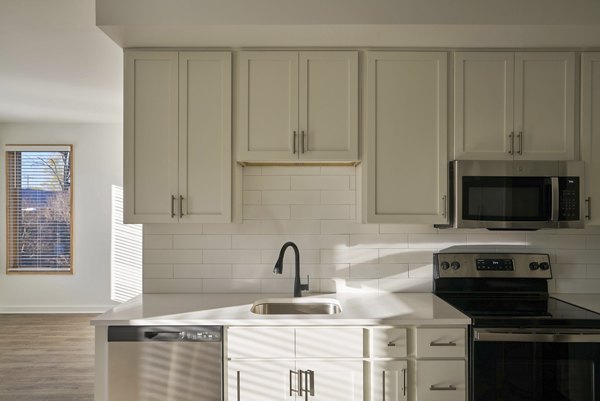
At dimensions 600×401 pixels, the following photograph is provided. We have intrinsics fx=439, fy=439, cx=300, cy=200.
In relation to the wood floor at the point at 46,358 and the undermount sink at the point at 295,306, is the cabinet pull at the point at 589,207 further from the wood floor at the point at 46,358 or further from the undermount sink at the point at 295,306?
the wood floor at the point at 46,358

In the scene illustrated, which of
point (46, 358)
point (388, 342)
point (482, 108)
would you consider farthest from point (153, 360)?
point (46, 358)

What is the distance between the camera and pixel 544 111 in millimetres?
2414

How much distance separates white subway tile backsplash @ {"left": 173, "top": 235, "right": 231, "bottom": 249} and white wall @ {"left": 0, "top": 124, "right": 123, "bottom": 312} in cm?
375

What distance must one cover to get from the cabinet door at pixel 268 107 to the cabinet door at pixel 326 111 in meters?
0.06

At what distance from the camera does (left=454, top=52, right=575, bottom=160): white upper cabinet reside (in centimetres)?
241

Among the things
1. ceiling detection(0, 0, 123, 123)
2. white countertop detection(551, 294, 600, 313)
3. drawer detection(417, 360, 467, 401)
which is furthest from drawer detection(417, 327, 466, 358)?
ceiling detection(0, 0, 123, 123)

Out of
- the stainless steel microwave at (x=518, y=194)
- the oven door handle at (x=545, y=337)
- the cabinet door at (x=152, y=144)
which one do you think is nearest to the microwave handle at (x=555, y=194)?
the stainless steel microwave at (x=518, y=194)

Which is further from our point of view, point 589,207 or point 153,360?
point 589,207

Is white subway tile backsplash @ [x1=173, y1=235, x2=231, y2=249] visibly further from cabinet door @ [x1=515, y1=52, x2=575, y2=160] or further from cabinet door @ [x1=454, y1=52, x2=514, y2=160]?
cabinet door @ [x1=515, y1=52, x2=575, y2=160]

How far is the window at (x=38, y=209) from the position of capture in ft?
19.8

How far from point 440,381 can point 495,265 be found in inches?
35.6

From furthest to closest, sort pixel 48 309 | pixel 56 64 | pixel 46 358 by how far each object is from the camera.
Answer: pixel 48 309 < pixel 46 358 < pixel 56 64

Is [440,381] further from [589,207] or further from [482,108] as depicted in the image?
[482,108]

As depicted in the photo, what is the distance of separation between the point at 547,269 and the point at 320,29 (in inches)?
76.5
